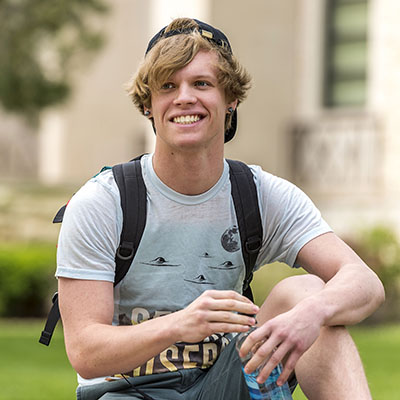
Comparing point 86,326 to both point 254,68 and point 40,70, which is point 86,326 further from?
point 254,68

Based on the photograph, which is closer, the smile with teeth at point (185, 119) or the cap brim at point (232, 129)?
the smile with teeth at point (185, 119)

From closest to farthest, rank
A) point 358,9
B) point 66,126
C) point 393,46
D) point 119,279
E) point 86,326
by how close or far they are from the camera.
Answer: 1. point 86,326
2. point 119,279
3. point 393,46
4. point 358,9
5. point 66,126

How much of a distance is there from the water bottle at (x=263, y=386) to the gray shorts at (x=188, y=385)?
0.12 meters

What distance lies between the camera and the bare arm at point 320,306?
3.33 metres

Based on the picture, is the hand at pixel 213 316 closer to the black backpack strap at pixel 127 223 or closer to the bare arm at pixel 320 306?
the bare arm at pixel 320 306

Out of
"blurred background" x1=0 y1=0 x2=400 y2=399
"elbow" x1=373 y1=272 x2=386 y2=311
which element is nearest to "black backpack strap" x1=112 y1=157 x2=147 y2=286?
"elbow" x1=373 y1=272 x2=386 y2=311

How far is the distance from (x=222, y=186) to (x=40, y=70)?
10.8 metres

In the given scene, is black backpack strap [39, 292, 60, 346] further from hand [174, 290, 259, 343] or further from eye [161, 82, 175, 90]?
eye [161, 82, 175, 90]

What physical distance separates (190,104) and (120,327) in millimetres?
842

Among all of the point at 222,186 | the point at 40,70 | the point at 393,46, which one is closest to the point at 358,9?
the point at 393,46

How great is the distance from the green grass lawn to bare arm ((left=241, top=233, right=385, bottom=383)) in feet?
12.4

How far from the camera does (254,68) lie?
51.2 ft

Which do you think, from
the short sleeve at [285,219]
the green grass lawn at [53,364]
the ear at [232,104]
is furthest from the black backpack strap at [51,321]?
the green grass lawn at [53,364]

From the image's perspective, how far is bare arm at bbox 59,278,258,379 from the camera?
3.21 metres
